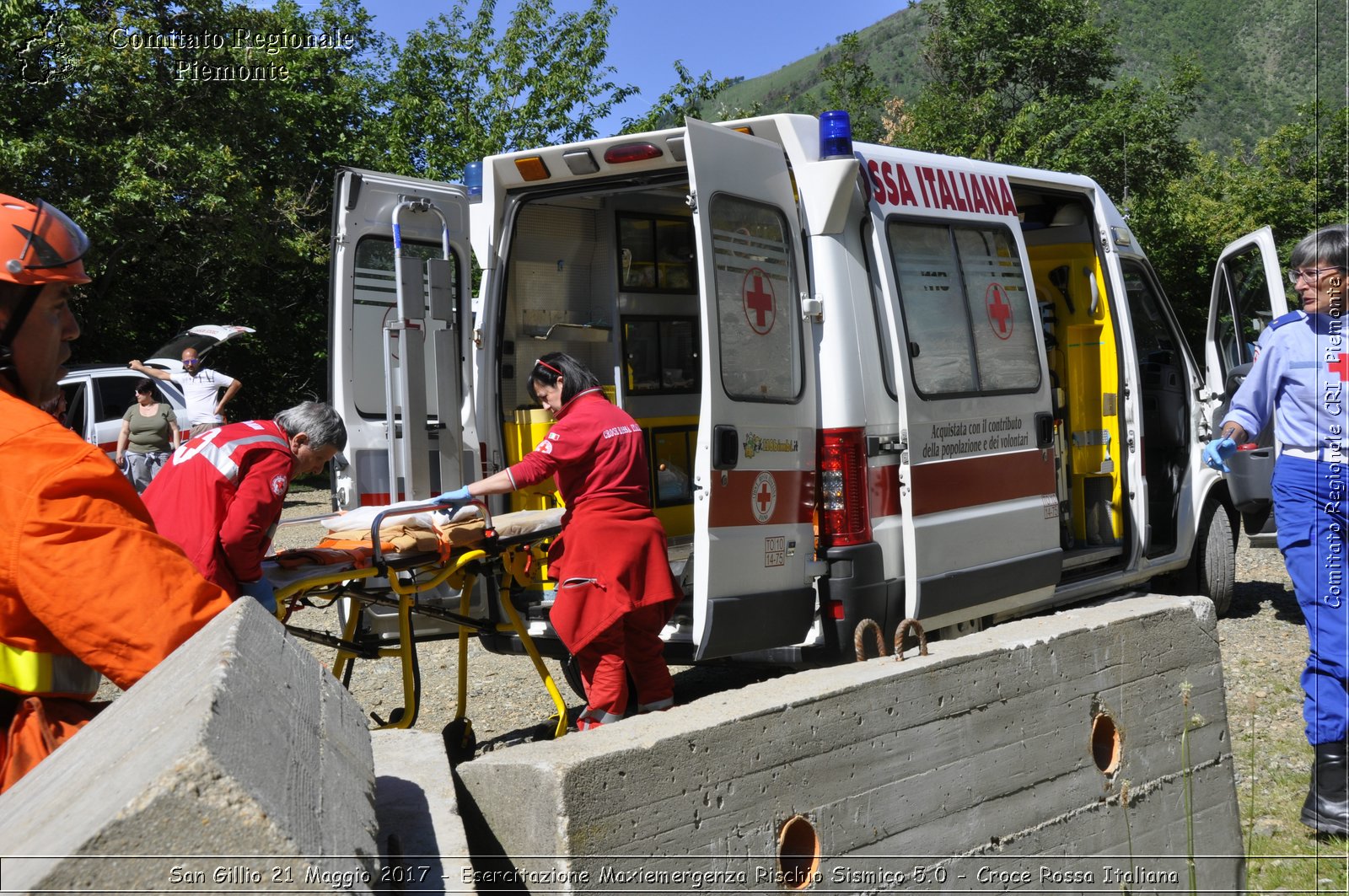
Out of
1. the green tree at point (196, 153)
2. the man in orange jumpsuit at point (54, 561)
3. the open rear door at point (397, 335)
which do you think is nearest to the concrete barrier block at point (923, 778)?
the man in orange jumpsuit at point (54, 561)

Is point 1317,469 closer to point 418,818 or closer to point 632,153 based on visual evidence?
point 632,153

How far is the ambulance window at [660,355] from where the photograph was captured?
6746mm

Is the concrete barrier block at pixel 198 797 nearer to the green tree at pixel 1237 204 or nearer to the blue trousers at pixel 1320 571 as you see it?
the blue trousers at pixel 1320 571

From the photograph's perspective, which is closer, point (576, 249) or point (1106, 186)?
point (576, 249)

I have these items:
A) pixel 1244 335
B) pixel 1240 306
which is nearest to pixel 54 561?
pixel 1240 306

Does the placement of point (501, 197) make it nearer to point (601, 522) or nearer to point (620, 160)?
point (620, 160)

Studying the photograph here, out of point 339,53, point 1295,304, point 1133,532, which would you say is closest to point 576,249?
point 1133,532

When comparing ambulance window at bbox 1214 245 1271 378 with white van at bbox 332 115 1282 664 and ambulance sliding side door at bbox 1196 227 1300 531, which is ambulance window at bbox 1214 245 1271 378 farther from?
white van at bbox 332 115 1282 664

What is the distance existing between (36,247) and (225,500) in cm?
256

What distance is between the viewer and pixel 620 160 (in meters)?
5.24

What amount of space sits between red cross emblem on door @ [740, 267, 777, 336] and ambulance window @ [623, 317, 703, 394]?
1991mm

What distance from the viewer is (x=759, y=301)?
4.76m

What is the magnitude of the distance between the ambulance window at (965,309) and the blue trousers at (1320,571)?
155 centimetres

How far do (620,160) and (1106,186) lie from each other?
21.0 metres
